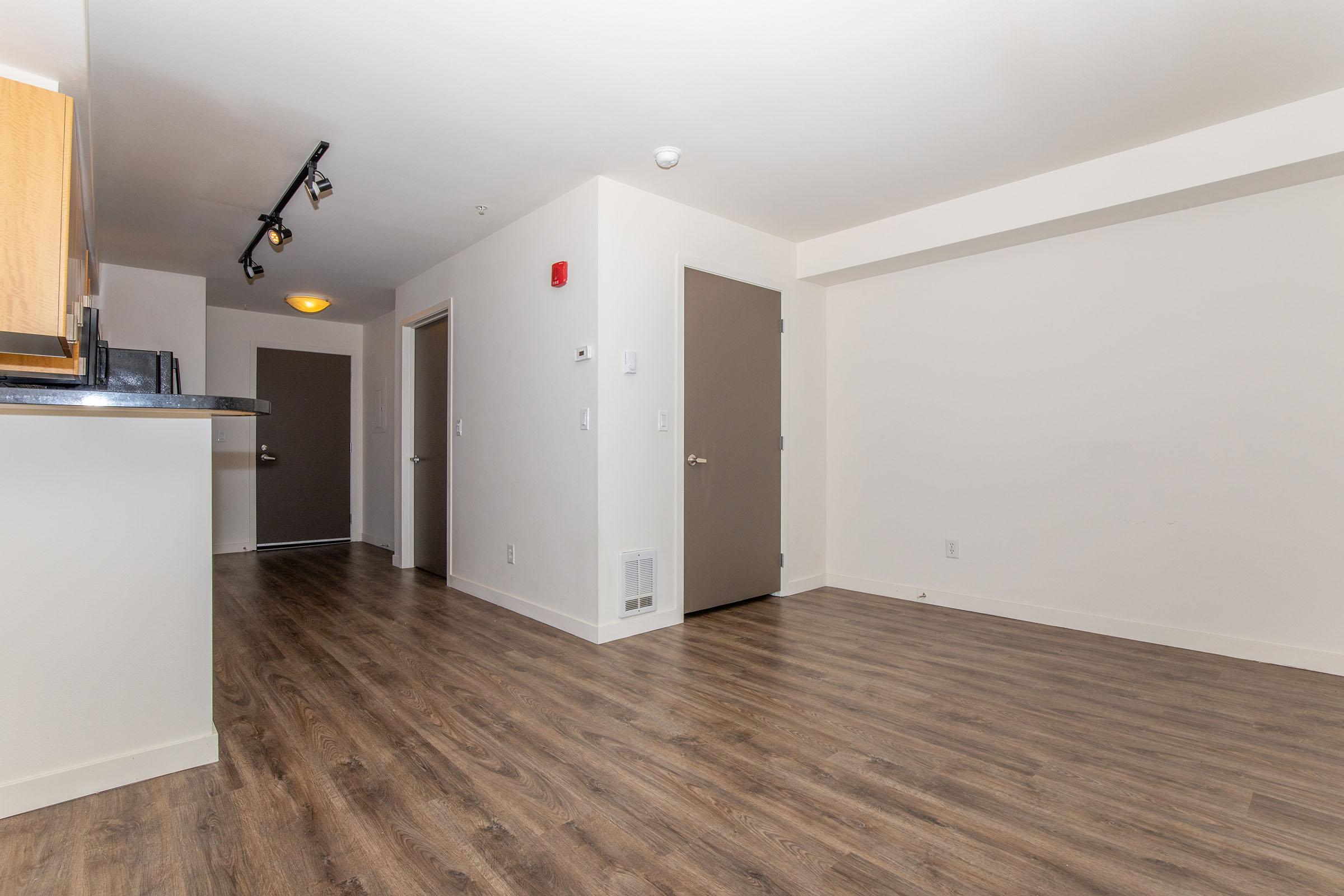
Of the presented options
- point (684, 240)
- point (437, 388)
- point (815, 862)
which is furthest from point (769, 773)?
point (437, 388)

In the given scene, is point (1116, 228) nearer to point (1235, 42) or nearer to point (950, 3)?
point (1235, 42)

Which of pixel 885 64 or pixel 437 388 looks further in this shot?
pixel 437 388

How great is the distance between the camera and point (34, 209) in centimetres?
183

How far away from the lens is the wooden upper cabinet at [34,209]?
179 cm

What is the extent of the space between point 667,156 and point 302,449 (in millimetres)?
5552

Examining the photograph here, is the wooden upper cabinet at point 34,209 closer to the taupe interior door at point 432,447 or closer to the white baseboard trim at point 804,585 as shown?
the taupe interior door at point 432,447

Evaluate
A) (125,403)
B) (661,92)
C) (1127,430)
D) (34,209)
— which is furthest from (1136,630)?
(34,209)

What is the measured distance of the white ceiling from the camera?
2219mm

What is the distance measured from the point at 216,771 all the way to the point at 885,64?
3.35 metres

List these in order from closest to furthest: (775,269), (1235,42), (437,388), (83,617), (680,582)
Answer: (83,617), (1235,42), (680,582), (775,269), (437,388)

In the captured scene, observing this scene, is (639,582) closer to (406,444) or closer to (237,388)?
(406,444)

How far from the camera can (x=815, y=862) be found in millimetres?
1611

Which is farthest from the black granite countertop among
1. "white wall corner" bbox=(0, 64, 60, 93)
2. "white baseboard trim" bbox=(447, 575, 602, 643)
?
"white baseboard trim" bbox=(447, 575, 602, 643)

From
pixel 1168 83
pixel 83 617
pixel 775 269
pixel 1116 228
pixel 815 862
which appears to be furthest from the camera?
pixel 775 269
